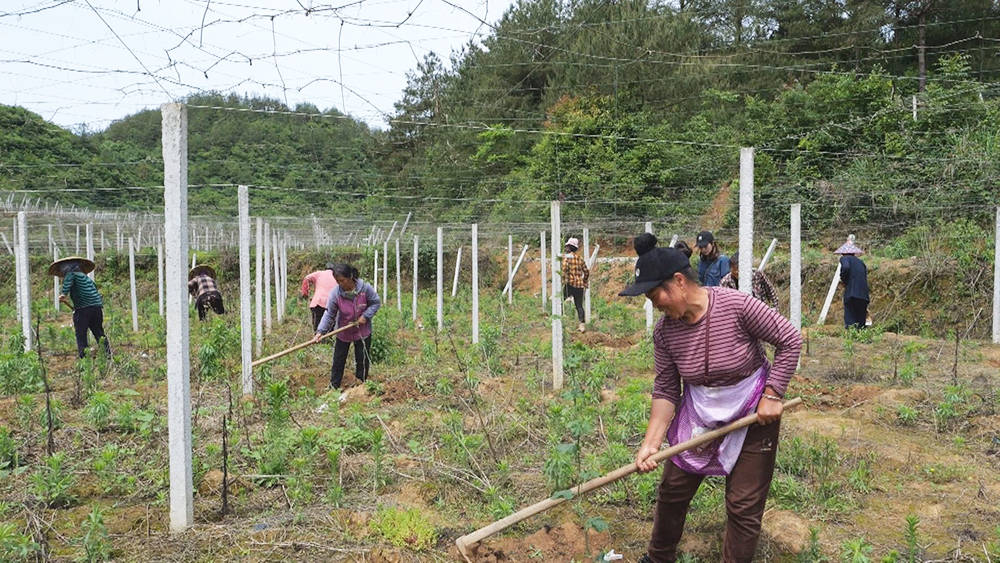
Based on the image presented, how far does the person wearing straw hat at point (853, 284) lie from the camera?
8891mm

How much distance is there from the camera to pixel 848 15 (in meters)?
23.3

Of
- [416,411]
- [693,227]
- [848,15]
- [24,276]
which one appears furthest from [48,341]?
[848,15]

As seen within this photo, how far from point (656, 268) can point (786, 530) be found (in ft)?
5.69

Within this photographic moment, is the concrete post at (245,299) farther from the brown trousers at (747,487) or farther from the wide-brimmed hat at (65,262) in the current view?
the brown trousers at (747,487)

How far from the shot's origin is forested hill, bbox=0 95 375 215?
10.9m

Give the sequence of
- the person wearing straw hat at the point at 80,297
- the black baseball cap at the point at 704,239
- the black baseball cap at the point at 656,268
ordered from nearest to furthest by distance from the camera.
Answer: the black baseball cap at the point at 656,268, the black baseball cap at the point at 704,239, the person wearing straw hat at the point at 80,297

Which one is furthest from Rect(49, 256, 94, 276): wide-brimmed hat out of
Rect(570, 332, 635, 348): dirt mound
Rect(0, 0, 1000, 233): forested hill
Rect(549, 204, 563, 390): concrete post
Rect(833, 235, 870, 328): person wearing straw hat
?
Rect(833, 235, 870, 328): person wearing straw hat

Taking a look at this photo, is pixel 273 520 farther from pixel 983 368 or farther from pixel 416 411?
pixel 983 368

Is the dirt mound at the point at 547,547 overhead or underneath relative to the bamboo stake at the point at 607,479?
underneath

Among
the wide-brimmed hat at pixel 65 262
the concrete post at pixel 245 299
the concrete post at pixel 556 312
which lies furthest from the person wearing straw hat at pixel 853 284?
the wide-brimmed hat at pixel 65 262

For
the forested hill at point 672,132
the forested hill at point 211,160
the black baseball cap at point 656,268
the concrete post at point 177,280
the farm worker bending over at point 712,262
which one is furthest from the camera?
the forested hill at point 672,132

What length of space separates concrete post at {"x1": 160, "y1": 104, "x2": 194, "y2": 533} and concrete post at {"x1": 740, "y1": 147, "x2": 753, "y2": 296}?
334cm

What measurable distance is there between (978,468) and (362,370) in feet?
17.6

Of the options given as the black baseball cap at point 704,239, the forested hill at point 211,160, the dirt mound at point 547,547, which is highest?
the forested hill at point 211,160
